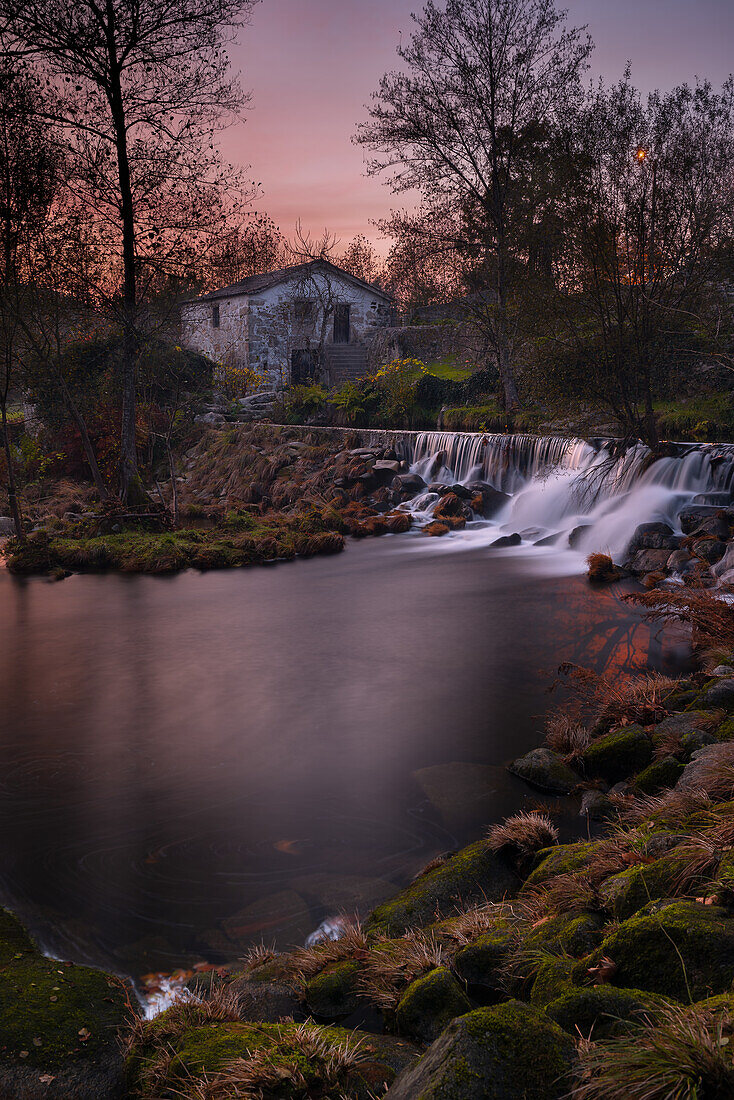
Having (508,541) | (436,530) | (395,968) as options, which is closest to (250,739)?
(395,968)

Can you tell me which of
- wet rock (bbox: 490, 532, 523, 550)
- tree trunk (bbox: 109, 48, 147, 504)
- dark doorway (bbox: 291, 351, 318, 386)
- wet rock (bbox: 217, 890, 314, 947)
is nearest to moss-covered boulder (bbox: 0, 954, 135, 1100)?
wet rock (bbox: 217, 890, 314, 947)

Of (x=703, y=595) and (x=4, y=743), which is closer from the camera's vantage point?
(x=4, y=743)

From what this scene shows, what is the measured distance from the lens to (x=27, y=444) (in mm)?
28031

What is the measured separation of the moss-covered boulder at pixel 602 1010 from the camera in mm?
2557

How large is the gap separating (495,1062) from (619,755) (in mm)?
4634

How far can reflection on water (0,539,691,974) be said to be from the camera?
527 cm

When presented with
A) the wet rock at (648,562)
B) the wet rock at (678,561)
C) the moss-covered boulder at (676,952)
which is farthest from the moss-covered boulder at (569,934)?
the wet rock at (648,562)

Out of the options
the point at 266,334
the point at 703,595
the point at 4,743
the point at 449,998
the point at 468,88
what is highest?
the point at 468,88

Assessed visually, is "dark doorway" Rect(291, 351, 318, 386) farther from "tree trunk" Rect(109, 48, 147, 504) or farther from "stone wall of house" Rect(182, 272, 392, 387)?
"tree trunk" Rect(109, 48, 147, 504)

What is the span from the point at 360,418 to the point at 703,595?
25.0 meters

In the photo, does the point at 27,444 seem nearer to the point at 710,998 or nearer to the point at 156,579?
the point at 156,579

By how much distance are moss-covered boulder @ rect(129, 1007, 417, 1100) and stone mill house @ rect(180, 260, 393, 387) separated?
1541 inches

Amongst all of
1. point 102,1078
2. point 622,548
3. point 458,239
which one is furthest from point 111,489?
point 102,1078

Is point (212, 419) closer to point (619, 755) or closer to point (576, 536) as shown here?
point (576, 536)
